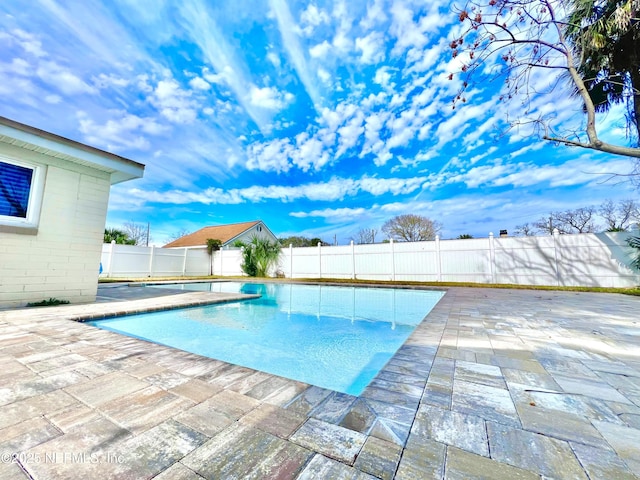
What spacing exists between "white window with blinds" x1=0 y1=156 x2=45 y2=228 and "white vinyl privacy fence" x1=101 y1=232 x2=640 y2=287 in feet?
29.9

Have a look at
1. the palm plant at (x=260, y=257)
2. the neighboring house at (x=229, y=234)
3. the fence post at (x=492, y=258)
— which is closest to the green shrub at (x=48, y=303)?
the palm plant at (x=260, y=257)

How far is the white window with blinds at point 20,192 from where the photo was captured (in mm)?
4305

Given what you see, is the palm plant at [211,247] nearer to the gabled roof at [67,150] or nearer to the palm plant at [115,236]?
the palm plant at [115,236]

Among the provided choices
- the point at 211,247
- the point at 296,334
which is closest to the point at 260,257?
the point at 211,247

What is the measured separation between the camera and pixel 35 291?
15.0ft

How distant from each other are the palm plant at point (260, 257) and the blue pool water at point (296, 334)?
7.47 meters

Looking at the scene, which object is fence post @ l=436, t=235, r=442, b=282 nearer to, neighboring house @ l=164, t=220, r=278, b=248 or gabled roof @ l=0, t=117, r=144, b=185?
gabled roof @ l=0, t=117, r=144, b=185

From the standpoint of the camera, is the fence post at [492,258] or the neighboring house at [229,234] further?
the neighboring house at [229,234]

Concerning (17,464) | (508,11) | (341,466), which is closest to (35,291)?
(17,464)

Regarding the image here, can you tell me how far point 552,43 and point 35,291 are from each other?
10.7 metres

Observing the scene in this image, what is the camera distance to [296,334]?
4488 millimetres

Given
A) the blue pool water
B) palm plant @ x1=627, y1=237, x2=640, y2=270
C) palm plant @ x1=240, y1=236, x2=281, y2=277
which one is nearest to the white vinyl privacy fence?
palm plant @ x1=627, y1=237, x2=640, y2=270

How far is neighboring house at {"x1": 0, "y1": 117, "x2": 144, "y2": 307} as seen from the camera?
4.29 m

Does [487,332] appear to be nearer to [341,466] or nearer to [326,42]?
[341,466]
